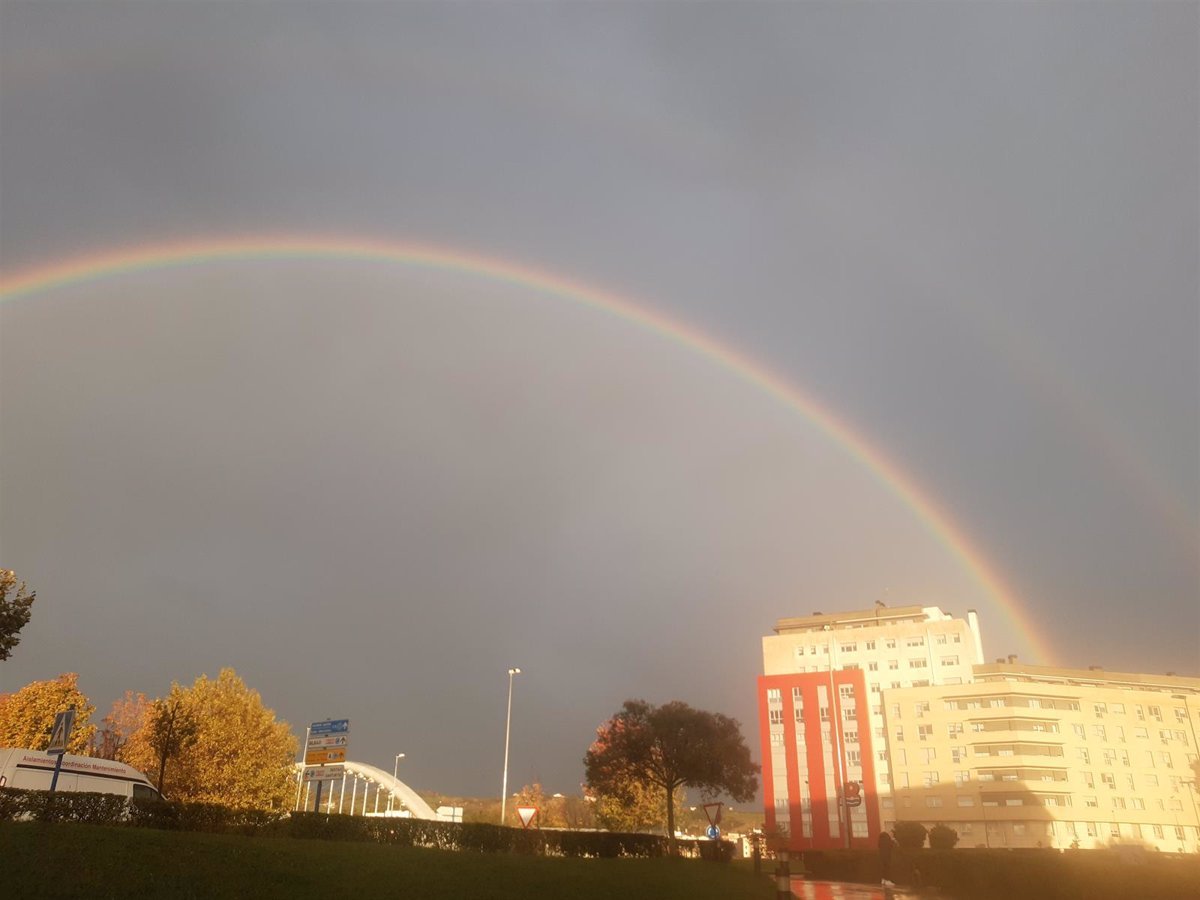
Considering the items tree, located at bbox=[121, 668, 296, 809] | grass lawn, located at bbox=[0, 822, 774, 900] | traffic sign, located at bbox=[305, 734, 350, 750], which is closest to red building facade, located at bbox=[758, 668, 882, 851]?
tree, located at bbox=[121, 668, 296, 809]

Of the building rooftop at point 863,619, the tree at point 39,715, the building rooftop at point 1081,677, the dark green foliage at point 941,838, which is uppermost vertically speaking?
the building rooftop at point 863,619

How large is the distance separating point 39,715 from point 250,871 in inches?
2234

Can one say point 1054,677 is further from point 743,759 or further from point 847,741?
point 743,759

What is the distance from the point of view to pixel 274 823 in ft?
79.0

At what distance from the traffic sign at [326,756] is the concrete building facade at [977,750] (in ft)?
228

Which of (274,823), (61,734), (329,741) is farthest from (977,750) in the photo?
(61,734)

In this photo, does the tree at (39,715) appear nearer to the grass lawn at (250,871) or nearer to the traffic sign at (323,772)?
the traffic sign at (323,772)

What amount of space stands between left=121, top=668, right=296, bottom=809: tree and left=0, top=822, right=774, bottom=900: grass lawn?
3271cm

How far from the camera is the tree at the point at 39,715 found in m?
57.2

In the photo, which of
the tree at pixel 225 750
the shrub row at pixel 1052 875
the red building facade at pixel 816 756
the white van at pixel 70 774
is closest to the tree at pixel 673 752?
Answer: the tree at pixel 225 750

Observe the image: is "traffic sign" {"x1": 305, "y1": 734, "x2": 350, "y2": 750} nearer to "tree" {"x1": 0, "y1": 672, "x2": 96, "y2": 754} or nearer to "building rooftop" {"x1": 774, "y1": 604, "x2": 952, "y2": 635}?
"tree" {"x1": 0, "y1": 672, "x2": 96, "y2": 754}

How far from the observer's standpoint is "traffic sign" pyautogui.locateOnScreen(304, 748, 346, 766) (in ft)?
93.0

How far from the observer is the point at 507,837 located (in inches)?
1148

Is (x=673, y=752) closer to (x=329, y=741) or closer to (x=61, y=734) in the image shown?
(x=329, y=741)
